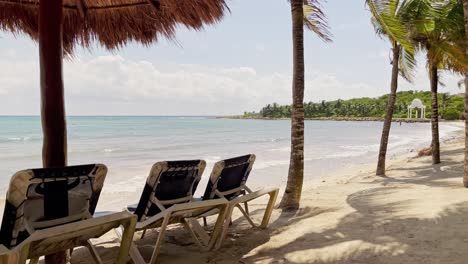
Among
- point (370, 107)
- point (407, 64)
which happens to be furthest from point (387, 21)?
point (370, 107)

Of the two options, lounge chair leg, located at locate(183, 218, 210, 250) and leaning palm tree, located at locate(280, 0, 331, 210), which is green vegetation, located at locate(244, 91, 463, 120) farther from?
lounge chair leg, located at locate(183, 218, 210, 250)

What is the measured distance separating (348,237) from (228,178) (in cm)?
127

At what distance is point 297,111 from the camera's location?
5.43 meters

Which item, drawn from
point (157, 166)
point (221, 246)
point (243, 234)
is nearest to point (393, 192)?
point (243, 234)

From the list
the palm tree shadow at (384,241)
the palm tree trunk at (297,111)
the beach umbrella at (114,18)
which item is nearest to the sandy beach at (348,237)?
the palm tree shadow at (384,241)

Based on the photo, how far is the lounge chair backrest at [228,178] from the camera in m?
3.81

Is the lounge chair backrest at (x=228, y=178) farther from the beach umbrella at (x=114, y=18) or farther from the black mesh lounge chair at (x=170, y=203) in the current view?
the beach umbrella at (x=114, y=18)

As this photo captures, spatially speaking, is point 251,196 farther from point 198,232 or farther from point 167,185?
point 167,185

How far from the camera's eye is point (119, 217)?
2764 mm

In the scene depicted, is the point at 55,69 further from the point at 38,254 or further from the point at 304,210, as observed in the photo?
the point at 304,210

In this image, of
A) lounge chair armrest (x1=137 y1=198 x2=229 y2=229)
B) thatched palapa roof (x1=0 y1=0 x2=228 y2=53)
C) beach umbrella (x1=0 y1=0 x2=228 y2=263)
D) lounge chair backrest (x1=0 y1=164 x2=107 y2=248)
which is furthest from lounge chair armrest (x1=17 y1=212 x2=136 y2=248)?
thatched palapa roof (x1=0 y1=0 x2=228 y2=53)

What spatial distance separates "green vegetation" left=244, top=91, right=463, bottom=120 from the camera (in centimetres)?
6499

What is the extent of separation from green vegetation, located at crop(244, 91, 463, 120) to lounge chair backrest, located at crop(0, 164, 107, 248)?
2637 inches

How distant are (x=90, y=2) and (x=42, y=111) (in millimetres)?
2302
